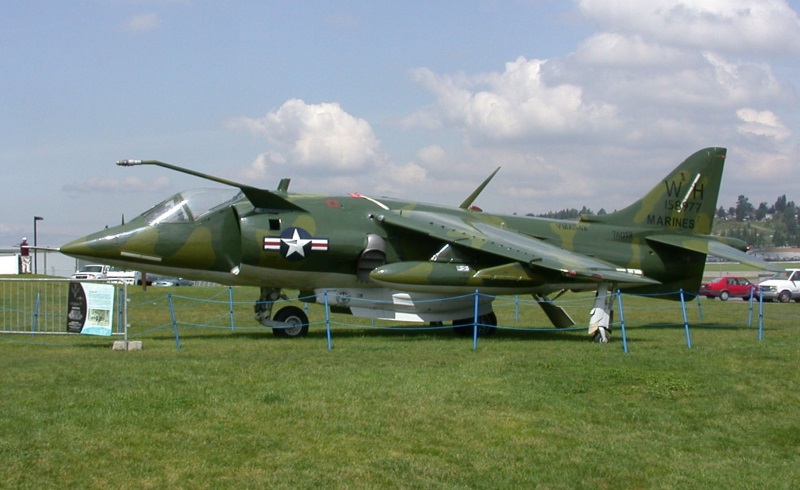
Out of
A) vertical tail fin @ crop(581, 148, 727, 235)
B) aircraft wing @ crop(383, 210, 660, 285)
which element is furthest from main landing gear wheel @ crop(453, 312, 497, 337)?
vertical tail fin @ crop(581, 148, 727, 235)

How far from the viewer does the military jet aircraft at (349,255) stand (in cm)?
1778

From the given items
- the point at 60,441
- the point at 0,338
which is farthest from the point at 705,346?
the point at 0,338

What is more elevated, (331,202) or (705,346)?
(331,202)

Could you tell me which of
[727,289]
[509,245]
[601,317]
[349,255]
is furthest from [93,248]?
[727,289]

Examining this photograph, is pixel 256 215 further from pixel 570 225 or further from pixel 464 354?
pixel 570 225

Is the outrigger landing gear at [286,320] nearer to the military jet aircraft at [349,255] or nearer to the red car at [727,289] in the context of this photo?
the military jet aircraft at [349,255]

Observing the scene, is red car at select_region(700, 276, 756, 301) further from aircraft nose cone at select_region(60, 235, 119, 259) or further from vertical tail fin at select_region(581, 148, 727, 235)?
aircraft nose cone at select_region(60, 235, 119, 259)

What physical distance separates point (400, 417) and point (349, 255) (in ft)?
28.4

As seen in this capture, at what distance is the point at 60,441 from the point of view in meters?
8.92

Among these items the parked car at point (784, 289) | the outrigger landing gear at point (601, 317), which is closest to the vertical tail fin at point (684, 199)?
the outrigger landing gear at point (601, 317)

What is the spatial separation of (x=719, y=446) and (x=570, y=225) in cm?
1197

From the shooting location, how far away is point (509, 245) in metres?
18.2

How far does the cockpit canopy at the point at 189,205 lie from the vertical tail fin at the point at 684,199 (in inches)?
373

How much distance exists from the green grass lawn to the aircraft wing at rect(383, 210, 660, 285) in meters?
1.80
